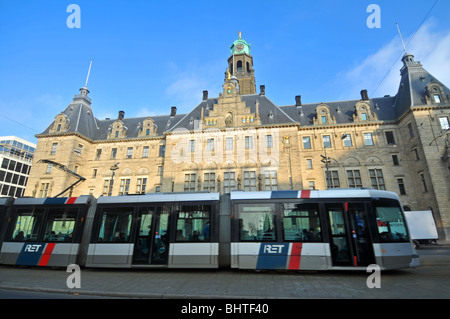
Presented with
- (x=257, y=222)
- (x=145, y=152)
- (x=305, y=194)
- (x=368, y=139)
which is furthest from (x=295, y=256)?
(x=145, y=152)

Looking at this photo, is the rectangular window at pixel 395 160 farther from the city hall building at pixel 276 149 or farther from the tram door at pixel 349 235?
the tram door at pixel 349 235

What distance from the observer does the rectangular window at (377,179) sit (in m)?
27.4

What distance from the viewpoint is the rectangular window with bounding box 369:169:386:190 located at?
89.9 feet

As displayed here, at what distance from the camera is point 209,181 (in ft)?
90.7

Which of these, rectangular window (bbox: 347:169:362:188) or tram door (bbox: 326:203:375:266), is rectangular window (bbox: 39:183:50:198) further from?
rectangular window (bbox: 347:169:362:188)

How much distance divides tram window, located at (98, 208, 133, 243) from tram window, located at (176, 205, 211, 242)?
2473 mm

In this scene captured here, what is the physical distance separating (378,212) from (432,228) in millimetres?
17652

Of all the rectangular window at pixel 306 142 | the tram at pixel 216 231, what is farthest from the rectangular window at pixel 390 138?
the tram at pixel 216 231

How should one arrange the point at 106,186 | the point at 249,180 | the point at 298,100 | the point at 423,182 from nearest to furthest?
the point at 423,182 < the point at 249,180 < the point at 106,186 < the point at 298,100

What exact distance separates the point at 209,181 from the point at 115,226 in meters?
17.4

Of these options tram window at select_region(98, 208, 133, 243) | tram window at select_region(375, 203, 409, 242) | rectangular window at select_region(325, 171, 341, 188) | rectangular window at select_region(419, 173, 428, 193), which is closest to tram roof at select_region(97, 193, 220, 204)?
tram window at select_region(98, 208, 133, 243)

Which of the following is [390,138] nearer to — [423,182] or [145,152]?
[423,182]
